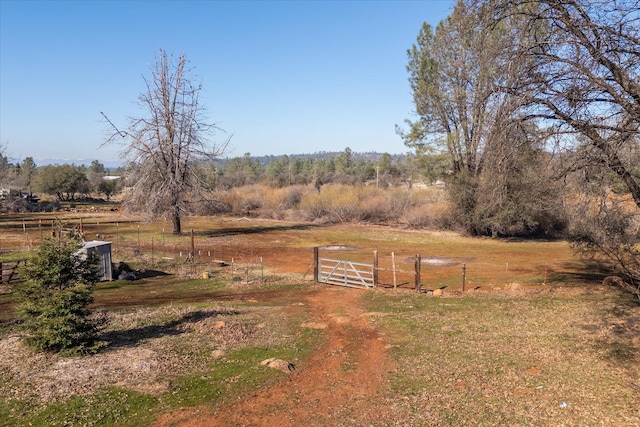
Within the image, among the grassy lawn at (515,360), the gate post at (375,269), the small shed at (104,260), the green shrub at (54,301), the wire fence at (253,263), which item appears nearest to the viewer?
the grassy lawn at (515,360)

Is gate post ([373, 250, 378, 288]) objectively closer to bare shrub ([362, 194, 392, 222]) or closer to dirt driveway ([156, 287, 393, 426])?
dirt driveway ([156, 287, 393, 426])

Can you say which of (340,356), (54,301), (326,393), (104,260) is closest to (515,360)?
(340,356)

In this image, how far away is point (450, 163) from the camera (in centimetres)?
4047

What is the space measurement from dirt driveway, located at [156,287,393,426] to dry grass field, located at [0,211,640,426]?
40 mm

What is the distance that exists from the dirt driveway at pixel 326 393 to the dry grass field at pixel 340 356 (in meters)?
0.04

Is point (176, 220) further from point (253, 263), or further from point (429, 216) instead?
point (429, 216)

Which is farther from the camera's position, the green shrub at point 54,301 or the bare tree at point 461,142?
the bare tree at point 461,142

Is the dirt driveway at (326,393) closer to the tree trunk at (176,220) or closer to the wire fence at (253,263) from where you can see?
the wire fence at (253,263)

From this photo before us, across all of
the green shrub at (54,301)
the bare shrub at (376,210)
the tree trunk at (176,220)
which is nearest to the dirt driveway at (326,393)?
the green shrub at (54,301)

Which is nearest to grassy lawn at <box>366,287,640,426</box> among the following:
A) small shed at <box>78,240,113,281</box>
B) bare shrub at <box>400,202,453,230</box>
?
small shed at <box>78,240,113,281</box>

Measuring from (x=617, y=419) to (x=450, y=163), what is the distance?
34.5 m

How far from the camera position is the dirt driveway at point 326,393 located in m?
7.95

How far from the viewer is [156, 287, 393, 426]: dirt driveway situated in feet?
26.1

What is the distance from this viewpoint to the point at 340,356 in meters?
11.2
